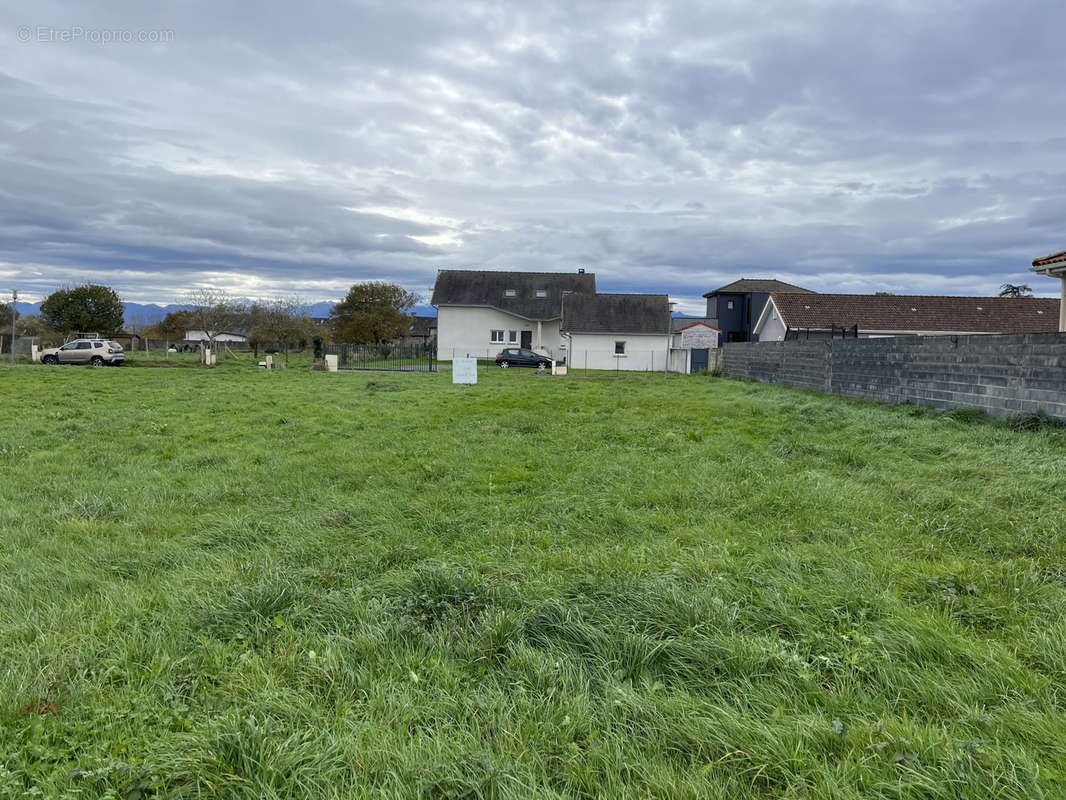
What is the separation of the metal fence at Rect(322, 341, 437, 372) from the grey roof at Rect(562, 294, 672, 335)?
9555mm

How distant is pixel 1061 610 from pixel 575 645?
2.45m

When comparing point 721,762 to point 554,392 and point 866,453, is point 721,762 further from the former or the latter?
point 554,392

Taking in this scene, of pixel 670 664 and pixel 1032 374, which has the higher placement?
pixel 1032 374

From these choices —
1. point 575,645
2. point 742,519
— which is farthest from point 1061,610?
point 575,645

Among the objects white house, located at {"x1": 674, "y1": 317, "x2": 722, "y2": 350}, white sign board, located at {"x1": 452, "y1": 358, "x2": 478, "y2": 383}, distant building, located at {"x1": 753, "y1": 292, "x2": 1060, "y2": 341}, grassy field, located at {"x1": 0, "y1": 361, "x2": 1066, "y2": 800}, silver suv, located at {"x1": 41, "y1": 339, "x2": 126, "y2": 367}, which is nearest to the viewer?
grassy field, located at {"x1": 0, "y1": 361, "x2": 1066, "y2": 800}

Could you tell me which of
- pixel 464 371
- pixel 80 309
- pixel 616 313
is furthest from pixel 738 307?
pixel 80 309

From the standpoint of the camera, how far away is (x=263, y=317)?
1897 inches

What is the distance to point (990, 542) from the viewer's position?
158 inches

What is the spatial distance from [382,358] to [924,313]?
110 feet

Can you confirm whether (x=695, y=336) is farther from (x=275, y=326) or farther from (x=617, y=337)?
(x=275, y=326)

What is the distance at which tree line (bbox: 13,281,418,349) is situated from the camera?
47.8m

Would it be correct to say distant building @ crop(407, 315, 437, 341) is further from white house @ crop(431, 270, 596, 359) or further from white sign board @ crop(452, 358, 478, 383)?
white sign board @ crop(452, 358, 478, 383)

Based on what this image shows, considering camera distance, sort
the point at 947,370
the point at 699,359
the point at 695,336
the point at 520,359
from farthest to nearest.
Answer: the point at 695,336 → the point at 520,359 → the point at 699,359 → the point at 947,370

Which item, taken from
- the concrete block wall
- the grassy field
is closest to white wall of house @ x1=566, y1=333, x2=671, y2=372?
the concrete block wall
